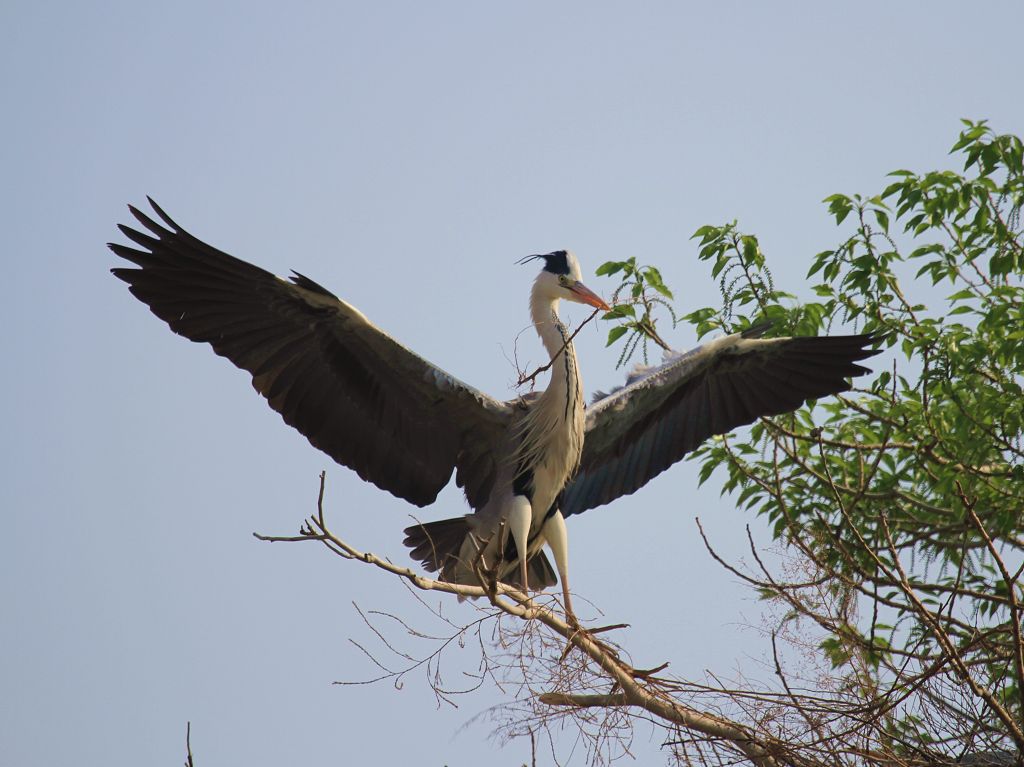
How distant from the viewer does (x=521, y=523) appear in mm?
5805

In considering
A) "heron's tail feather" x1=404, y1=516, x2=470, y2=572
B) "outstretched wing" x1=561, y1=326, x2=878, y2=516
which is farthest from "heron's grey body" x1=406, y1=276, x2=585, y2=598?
"outstretched wing" x1=561, y1=326, x2=878, y2=516

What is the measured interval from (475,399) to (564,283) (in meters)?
0.75

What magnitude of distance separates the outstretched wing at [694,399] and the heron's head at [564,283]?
0.53m

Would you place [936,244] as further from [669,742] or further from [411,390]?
[669,742]

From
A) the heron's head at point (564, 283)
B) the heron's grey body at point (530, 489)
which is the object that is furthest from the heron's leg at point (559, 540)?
the heron's head at point (564, 283)

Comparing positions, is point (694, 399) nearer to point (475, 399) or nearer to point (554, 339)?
point (554, 339)

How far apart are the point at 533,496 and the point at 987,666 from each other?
2107 mm

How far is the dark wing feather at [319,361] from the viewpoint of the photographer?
222 inches

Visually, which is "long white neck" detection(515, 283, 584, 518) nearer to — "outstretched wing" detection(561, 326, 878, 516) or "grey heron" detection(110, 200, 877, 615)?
"grey heron" detection(110, 200, 877, 615)

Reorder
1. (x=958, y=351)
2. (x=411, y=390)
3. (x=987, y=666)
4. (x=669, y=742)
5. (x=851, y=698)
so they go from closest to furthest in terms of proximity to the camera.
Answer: (x=669, y=742) → (x=851, y=698) → (x=987, y=666) → (x=958, y=351) → (x=411, y=390)

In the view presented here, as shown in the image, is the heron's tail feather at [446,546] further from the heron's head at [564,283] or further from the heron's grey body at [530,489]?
the heron's head at [564,283]

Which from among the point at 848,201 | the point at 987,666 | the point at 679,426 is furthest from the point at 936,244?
the point at 987,666

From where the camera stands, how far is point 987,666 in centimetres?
508

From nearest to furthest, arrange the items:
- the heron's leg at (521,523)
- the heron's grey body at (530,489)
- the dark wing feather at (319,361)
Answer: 1. the dark wing feather at (319,361)
2. the heron's leg at (521,523)
3. the heron's grey body at (530,489)
